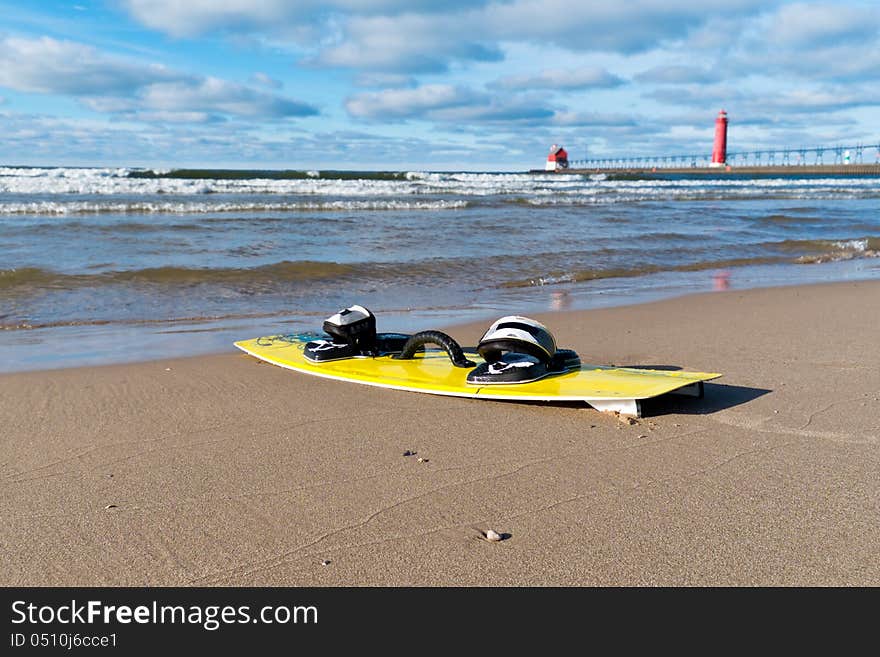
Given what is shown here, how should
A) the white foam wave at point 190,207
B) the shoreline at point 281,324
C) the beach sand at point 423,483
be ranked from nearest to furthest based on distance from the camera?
the beach sand at point 423,483, the shoreline at point 281,324, the white foam wave at point 190,207

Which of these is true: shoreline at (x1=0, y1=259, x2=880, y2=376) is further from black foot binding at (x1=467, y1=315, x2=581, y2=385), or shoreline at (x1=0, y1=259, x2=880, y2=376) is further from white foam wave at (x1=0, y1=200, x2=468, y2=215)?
white foam wave at (x1=0, y1=200, x2=468, y2=215)

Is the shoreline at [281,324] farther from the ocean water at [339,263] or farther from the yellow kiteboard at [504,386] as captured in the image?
the yellow kiteboard at [504,386]

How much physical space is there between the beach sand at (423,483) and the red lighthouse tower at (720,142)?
292 ft

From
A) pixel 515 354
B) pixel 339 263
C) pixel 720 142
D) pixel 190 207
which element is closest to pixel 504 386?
pixel 515 354

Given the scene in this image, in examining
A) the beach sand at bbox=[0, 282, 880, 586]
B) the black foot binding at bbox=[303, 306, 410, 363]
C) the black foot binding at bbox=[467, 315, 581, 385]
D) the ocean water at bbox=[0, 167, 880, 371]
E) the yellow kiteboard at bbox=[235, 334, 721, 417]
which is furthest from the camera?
the ocean water at bbox=[0, 167, 880, 371]

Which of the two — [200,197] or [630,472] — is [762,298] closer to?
[630,472]

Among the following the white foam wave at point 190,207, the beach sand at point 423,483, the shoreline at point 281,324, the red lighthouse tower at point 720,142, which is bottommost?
the beach sand at point 423,483

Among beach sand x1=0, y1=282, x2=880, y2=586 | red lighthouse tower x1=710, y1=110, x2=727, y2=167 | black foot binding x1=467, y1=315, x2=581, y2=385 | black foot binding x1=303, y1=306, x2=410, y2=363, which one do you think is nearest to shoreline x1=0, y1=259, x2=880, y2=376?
beach sand x1=0, y1=282, x2=880, y2=586

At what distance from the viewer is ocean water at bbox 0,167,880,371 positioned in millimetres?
7164

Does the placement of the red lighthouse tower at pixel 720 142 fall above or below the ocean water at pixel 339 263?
above

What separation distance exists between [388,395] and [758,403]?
2.02m

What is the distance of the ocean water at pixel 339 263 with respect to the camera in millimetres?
7164

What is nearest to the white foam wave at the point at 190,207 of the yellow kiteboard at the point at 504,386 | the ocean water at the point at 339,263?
the ocean water at the point at 339,263

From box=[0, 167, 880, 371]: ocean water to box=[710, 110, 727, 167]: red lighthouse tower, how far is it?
70484 millimetres
